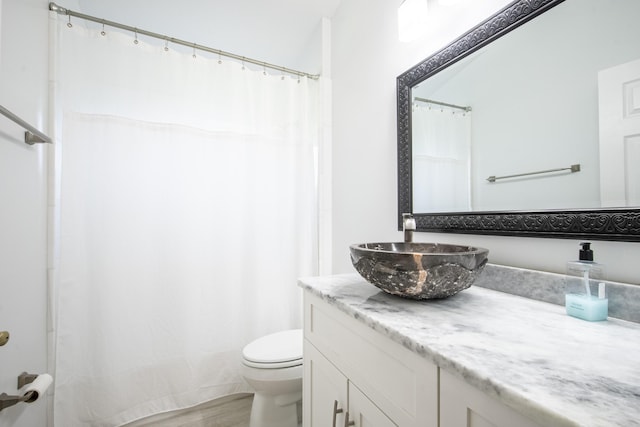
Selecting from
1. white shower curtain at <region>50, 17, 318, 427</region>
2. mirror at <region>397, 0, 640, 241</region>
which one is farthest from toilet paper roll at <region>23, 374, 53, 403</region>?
mirror at <region>397, 0, 640, 241</region>

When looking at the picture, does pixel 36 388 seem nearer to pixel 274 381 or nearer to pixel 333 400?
pixel 274 381

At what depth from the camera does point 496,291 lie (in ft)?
2.67

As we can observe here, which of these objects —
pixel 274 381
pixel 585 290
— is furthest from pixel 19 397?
pixel 585 290

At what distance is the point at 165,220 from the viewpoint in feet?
5.05

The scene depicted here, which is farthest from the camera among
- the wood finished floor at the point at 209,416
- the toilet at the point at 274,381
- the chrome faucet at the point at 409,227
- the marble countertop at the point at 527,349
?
the wood finished floor at the point at 209,416

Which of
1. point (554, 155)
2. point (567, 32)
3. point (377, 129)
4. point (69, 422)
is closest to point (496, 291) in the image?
point (554, 155)

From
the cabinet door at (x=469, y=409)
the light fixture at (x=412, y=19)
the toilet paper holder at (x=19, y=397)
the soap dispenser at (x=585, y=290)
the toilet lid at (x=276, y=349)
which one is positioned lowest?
the toilet lid at (x=276, y=349)

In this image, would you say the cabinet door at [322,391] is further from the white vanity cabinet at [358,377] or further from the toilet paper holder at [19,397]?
the toilet paper holder at [19,397]

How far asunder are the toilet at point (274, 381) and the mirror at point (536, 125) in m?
0.90

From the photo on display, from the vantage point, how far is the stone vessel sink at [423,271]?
632mm

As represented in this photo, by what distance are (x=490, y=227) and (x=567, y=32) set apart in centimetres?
55

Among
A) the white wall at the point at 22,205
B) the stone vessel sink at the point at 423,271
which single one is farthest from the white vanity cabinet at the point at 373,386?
the white wall at the point at 22,205

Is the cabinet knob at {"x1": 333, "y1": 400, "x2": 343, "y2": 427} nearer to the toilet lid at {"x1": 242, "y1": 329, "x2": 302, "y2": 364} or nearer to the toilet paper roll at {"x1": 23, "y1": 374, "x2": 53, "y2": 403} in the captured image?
the toilet lid at {"x1": 242, "y1": 329, "x2": 302, "y2": 364}

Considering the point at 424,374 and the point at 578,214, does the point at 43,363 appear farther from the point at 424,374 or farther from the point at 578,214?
the point at 578,214
